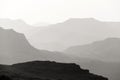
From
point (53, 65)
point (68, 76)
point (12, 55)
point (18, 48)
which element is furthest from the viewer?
point (18, 48)

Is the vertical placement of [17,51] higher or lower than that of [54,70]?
lower

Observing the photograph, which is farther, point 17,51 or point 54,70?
point 17,51

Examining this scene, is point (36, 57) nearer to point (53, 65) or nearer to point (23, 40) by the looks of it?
point (23, 40)

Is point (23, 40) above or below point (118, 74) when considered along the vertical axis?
above

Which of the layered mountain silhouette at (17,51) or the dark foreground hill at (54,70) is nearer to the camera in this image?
the dark foreground hill at (54,70)

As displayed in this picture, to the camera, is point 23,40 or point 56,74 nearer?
point 56,74

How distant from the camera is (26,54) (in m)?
158

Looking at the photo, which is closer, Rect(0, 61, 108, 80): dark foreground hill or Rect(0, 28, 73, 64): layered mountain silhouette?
Rect(0, 61, 108, 80): dark foreground hill

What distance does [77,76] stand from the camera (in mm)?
46844

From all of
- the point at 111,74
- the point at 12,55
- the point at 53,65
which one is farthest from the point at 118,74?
the point at 53,65

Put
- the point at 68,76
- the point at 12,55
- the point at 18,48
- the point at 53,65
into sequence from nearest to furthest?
the point at 68,76, the point at 53,65, the point at 12,55, the point at 18,48

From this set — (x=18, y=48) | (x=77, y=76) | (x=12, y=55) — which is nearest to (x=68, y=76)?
(x=77, y=76)

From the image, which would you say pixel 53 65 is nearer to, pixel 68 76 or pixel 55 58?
pixel 68 76

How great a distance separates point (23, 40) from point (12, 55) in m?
23.8
